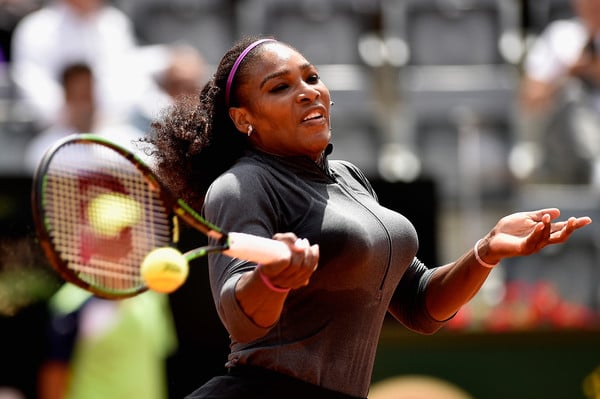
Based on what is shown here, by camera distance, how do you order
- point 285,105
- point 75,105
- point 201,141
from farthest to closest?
point 75,105 → point 201,141 → point 285,105

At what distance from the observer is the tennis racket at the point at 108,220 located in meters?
2.52

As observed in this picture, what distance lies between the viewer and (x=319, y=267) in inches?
108

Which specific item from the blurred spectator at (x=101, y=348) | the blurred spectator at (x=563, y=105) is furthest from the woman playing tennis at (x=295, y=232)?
the blurred spectator at (x=563, y=105)

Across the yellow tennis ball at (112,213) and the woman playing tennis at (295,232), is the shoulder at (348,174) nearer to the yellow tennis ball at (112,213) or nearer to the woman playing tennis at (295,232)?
the woman playing tennis at (295,232)

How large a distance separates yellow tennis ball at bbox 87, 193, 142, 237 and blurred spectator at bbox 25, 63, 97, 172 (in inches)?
142

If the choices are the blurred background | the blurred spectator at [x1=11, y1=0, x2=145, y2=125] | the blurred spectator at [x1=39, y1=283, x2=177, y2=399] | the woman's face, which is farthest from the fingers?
the blurred spectator at [x1=11, y1=0, x2=145, y2=125]

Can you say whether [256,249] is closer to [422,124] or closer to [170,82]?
[170,82]

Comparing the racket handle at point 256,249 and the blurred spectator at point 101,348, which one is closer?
the racket handle at point 256,249

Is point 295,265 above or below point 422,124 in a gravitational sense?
above

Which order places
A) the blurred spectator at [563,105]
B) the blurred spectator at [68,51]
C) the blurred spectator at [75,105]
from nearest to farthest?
1. the blurred spectator at [75,105]
2. the blurred spectator at [563,105]
3. the blurred spectator at [68,51]

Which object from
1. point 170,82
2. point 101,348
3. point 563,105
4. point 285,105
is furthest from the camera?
point 563,105

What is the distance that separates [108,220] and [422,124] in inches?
195

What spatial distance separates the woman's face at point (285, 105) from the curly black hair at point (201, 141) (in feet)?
0.23

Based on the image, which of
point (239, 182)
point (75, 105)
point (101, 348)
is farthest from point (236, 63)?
point (75, 105)
